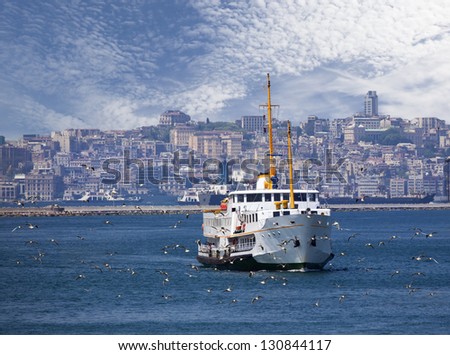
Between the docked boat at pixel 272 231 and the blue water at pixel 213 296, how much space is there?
2.30 feet

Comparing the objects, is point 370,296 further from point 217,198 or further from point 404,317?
point 217,198

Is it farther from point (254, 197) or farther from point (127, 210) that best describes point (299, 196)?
point (127, 210)

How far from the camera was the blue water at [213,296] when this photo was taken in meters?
38.7

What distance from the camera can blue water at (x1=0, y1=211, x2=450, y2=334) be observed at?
1522 inches

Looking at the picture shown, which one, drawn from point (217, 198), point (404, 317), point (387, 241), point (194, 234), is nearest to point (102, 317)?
point (404, 317)

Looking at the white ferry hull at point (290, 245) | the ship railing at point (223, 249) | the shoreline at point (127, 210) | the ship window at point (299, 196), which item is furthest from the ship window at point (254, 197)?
the shoreline at point (127, 210)

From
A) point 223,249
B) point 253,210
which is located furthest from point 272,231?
point 223,249

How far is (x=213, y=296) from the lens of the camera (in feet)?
148

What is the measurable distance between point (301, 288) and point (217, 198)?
147m

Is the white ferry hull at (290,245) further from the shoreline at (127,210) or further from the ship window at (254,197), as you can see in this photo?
the shoreline at (127,210)

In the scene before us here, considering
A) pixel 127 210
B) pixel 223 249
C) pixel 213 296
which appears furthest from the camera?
pixel 127 210

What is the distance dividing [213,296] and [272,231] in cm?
612

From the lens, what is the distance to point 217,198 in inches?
7623
